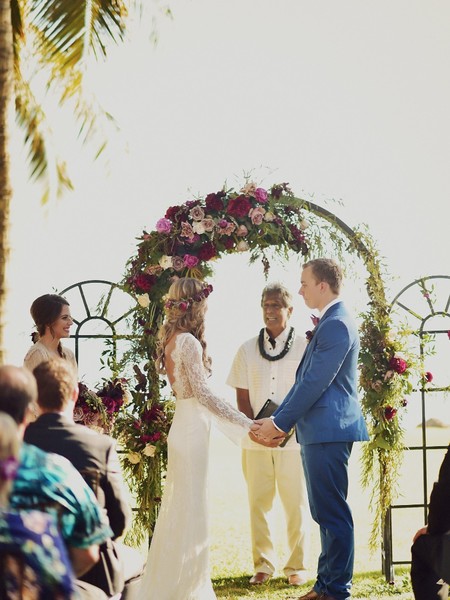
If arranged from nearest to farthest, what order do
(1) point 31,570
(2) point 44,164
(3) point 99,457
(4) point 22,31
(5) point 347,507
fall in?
(1) point 31,570 → (3) point 99,457 → (5) point 347,507 → (4) point 22,31 → (2) point 44,164

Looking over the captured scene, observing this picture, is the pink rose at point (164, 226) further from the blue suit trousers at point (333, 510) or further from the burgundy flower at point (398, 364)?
the blue suit trousers at point (333, 510)

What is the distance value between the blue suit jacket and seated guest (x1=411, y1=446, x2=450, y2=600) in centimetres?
138

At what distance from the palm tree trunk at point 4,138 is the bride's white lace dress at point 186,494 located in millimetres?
1428

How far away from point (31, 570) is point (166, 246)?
503 cm

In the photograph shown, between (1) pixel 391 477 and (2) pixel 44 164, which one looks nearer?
(1) pixel 391 477

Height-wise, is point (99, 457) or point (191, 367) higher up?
point (191, 367)

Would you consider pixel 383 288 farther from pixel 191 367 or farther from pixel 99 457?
pixel 99 457

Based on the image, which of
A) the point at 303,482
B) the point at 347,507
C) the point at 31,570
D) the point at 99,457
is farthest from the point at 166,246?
the point at 31,570

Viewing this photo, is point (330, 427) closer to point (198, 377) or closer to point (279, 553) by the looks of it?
point (198, 377)

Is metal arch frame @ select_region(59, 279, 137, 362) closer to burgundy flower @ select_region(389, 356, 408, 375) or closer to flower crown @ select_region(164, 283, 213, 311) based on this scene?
flower crown @ select_region(164, 283, 213, 311)

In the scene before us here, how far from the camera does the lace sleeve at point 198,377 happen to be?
6555 millimetres

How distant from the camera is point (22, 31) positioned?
9.43 meters

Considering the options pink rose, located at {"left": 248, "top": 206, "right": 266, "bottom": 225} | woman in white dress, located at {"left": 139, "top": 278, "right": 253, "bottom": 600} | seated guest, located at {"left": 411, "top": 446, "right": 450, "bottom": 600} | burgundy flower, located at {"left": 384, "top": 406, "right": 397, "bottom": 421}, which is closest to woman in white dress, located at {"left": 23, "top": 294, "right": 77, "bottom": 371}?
woman in white dress, located at {"left": 139, "top": 278, "right": 253, "bottom": 600}

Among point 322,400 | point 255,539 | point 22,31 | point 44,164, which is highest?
point 22,31
